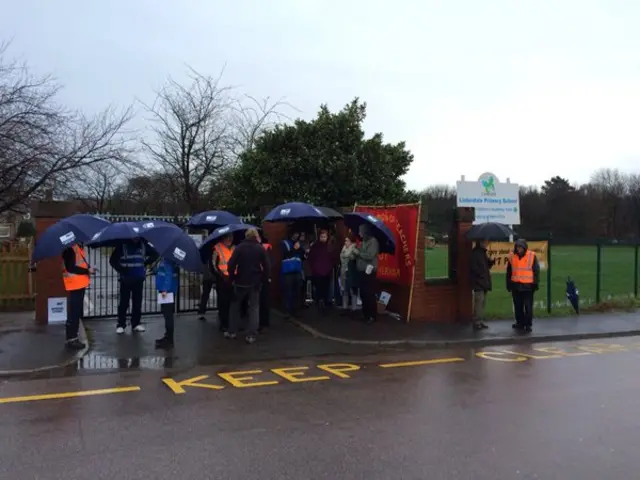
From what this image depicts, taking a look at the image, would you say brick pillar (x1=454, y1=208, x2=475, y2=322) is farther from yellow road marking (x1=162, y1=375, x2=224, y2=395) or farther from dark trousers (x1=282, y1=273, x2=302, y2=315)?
yellow road marking (x1=162, y1=375, x2=224, y2=395)

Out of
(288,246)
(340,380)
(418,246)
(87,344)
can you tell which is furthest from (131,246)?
(418,246)

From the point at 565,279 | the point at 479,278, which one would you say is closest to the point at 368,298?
the point at 479,278

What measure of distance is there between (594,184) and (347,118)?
92940 millimetres

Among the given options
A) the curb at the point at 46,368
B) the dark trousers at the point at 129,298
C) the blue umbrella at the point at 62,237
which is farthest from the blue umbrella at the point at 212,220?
the curb at the point at 46,368

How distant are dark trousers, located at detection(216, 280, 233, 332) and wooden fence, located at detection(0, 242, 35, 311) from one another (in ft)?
18.8

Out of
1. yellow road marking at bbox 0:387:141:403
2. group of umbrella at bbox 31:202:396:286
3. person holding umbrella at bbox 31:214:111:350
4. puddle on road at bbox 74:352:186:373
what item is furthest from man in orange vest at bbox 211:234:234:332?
yellow road marking at bbox 0:387:141:403

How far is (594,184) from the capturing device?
98.4 m

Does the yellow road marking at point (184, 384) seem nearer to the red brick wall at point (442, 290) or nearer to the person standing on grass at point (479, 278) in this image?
the red brick wall at point (442, 290)

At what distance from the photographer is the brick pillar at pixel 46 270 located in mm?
10852

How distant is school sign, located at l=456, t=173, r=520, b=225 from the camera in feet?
51.2

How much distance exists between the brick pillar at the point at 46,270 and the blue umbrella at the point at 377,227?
17.1ft

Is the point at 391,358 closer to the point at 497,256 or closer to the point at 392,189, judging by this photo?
the point at 497,256

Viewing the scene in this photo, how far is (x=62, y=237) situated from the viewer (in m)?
8.80

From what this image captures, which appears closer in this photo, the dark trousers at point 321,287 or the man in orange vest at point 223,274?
the man in orange vest at point 223,274
